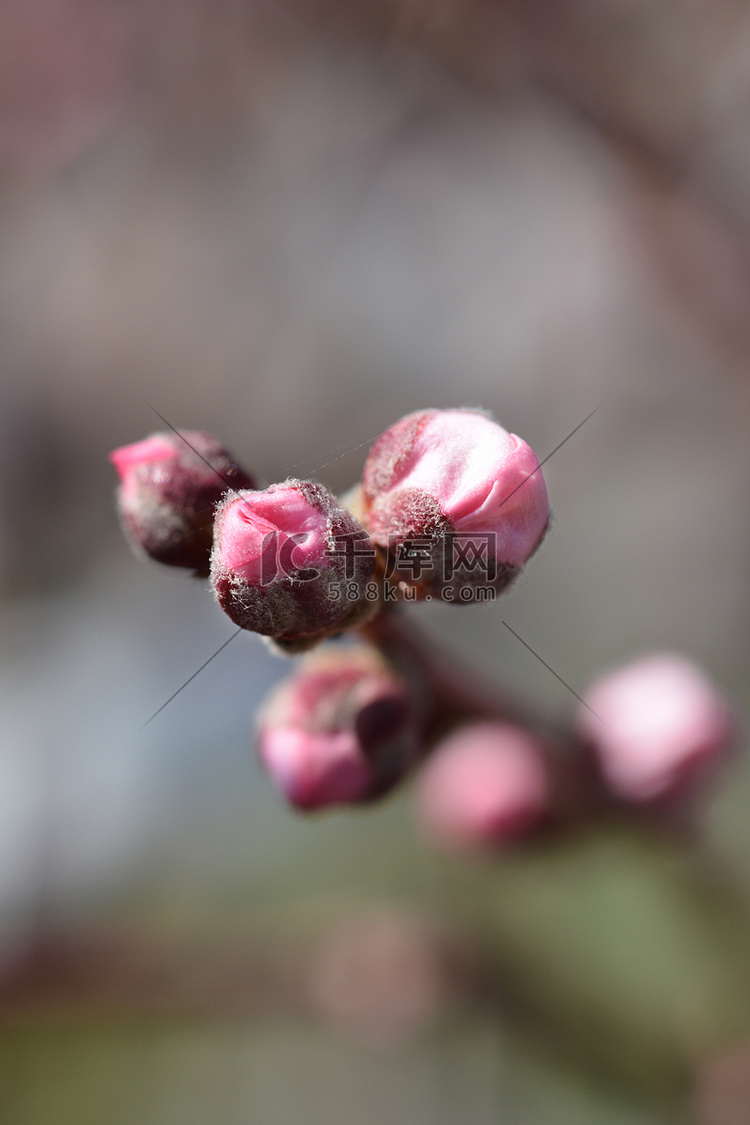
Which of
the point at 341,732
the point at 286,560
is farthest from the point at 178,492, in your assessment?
the point at 341,732

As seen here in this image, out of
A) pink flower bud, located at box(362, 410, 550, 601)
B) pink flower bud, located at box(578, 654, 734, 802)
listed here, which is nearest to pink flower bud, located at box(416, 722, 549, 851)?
pink flower bud, located at box(578, 654, 734, 802)

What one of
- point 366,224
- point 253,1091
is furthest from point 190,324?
point 253,1091

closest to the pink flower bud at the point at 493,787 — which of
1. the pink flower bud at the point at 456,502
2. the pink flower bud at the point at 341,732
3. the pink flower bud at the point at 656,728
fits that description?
the pink flower bud at the point at 656,728

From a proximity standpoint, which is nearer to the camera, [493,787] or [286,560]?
[286,560]

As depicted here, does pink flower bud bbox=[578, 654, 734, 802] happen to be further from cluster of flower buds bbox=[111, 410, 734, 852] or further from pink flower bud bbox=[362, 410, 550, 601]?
pink flower bud bbox=[362, 410, 550, 601]

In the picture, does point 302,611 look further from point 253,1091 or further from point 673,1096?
point 253,1091

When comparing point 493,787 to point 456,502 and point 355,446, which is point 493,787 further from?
point 456,502
